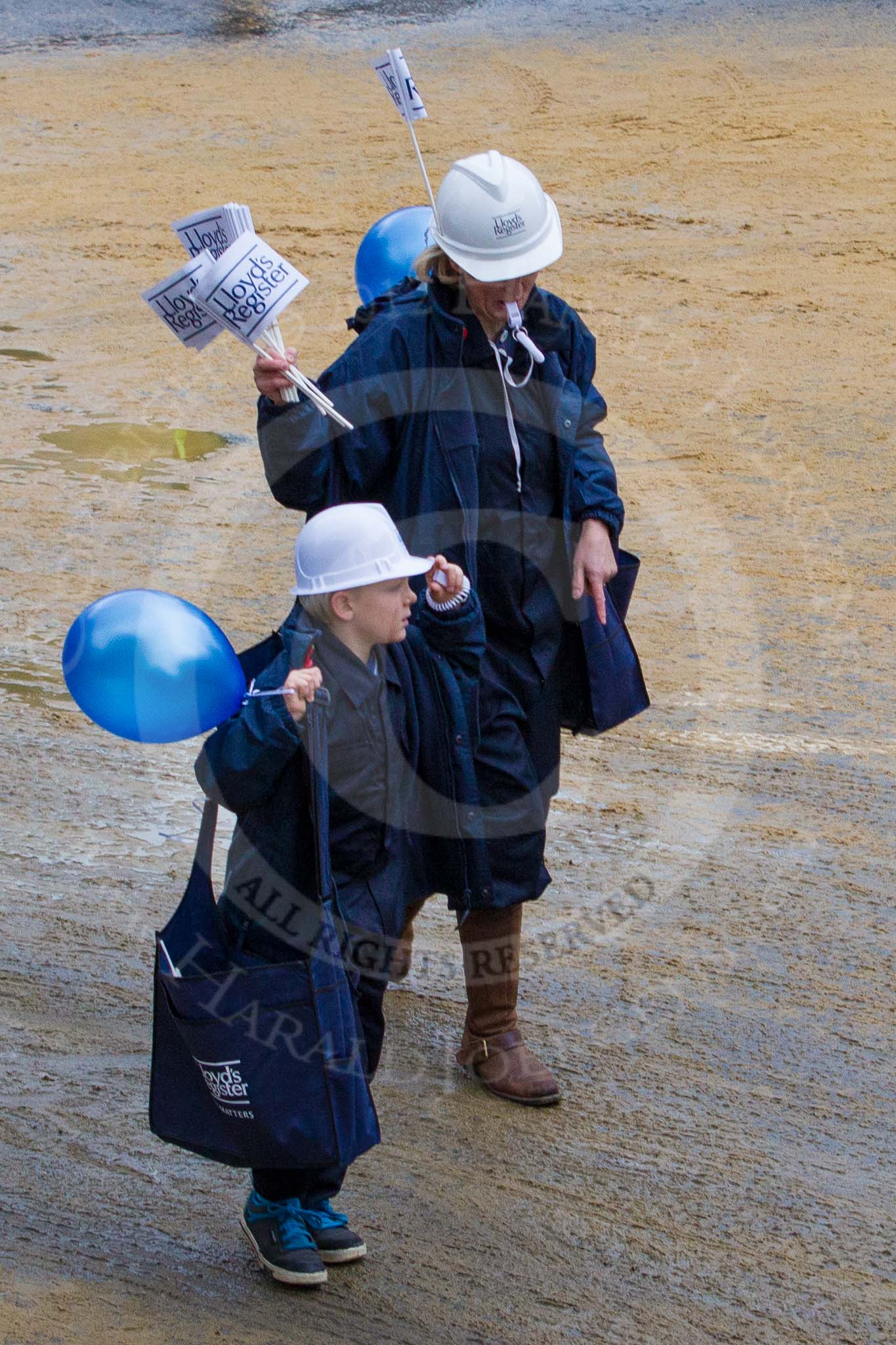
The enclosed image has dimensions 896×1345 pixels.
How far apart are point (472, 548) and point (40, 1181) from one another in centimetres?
182

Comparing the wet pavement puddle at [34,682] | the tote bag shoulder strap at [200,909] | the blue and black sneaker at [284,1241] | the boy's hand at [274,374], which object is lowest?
the wet pavement puddle at [34,682]

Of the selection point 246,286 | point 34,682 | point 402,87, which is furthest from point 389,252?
point 34,682

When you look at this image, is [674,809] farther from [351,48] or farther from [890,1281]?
[351,48]

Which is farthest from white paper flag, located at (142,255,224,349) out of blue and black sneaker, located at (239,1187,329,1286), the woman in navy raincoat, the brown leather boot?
blue and black sneaker, located at (239,1187,329,1286)

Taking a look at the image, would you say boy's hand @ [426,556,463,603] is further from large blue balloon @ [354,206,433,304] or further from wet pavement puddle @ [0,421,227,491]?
wet pavement puddle @ [0,421,227,491]

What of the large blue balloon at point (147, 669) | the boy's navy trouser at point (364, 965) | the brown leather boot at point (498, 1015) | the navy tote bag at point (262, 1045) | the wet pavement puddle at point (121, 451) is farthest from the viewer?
the wet pavement puddle at point (121, 451)

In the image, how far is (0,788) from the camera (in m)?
5.46

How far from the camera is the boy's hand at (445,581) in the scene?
3.20 m

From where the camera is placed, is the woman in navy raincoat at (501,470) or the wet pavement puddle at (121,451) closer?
the woman in navy raincoat at (501,470)

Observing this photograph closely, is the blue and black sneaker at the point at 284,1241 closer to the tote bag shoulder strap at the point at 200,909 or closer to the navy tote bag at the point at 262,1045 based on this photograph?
the navy tote bag at the point at 262,1045

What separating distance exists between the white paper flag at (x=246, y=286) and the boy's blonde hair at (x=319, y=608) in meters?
0.53

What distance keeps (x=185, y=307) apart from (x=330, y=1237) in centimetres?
201

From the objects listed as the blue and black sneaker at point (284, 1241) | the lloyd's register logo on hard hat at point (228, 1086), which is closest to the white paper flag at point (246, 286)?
the lloyd's register logo on hard hat at point (228, 1086)

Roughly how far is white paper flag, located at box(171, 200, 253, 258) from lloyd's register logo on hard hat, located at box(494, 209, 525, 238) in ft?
1.86
